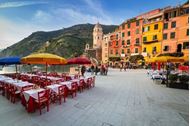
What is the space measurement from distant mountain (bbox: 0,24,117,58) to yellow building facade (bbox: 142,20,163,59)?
51559 millimetres

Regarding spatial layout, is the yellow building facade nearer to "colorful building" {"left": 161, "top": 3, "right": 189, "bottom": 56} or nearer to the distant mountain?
"colorful building" {"left": 161, "top": 3, "right": 189, "bottom": 56}

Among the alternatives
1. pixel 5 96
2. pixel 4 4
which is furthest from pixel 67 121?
pixel 4 4

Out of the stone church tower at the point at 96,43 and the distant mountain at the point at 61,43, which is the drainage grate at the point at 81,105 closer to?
the stone church tower at the point at 96,43

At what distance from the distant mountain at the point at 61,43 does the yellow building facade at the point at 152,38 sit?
51559 millimetres

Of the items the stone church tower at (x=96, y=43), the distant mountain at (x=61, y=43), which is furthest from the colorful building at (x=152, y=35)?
the distant mountain at (x=61, y=43)

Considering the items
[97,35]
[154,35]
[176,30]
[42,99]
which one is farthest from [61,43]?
[42,99]

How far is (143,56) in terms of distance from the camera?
117ft

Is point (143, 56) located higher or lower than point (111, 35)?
lower

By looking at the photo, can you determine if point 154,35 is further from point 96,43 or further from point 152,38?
point 96,43

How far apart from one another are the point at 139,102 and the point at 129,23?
3588cm

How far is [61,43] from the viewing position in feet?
336

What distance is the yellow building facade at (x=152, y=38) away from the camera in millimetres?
32000

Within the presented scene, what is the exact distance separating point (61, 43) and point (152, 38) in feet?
264

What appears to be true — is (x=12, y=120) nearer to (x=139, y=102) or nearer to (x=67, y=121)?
(x=67, y=121)
